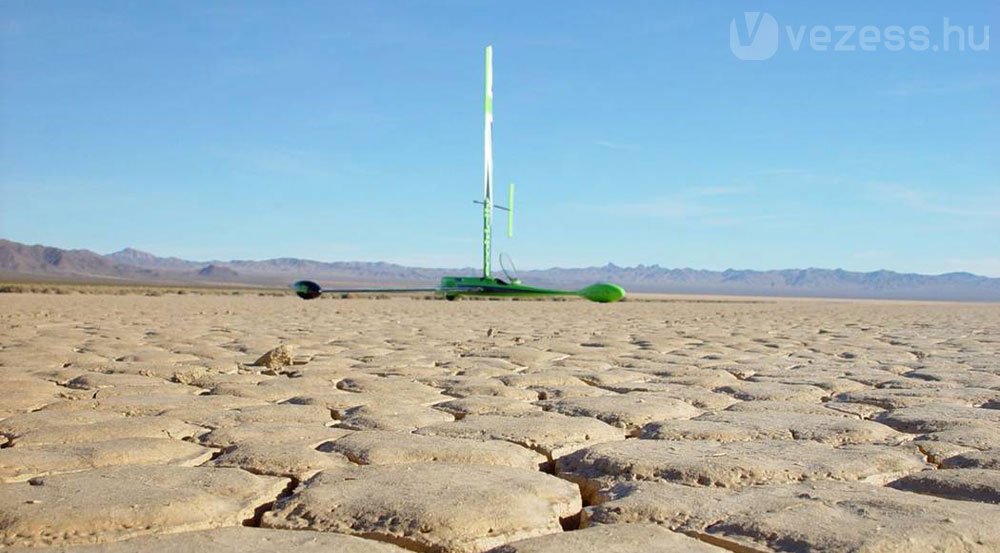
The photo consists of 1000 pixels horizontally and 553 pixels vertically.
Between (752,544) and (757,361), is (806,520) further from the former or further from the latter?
(757,361)

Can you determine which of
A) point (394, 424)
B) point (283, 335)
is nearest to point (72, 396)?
point (394, 424)

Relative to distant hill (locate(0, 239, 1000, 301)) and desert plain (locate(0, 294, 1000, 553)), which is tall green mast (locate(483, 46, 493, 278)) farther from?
distant hill (locate(0, 239, 1000, 301))

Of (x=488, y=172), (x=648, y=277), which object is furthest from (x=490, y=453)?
(x=648, y=277)

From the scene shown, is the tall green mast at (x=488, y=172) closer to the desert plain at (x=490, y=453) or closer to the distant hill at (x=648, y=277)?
the desert plain at (x=490, y=453)

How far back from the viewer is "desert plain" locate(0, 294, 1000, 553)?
1.51 m

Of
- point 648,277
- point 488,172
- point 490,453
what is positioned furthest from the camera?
point 648,277

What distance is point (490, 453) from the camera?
7.01ft

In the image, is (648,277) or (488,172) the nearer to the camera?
(488,172)

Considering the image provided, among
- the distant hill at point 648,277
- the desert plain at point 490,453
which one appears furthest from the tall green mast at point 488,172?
the distant hill at point 648,277

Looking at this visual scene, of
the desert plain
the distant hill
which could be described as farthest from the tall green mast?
the distant hill

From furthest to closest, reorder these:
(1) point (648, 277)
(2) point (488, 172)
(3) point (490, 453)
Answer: (1) point (648, 277)
(2) point (488, 172)
(3) point (490, 453)

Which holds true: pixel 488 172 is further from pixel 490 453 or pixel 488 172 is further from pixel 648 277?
pixel 648 277

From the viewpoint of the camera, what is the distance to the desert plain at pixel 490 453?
1.51 m

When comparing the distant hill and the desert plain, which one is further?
the distant hill
